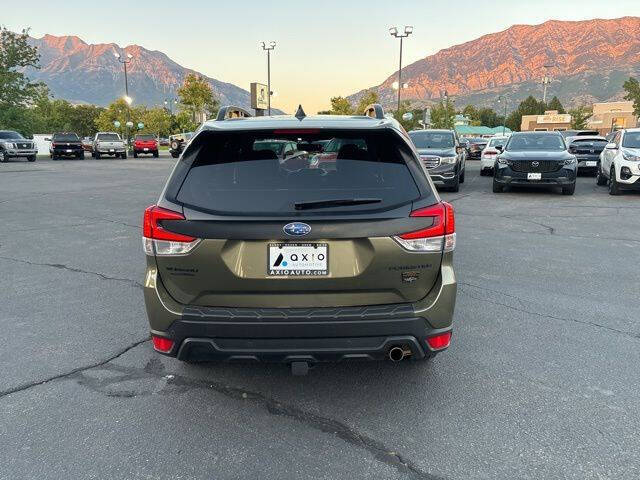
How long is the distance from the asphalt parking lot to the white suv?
8.36m

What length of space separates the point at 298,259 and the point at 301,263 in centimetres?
3

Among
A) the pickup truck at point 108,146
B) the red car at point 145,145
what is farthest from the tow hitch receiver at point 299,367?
the red car at point 145,145

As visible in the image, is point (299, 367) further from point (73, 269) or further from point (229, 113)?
point (73, 269)

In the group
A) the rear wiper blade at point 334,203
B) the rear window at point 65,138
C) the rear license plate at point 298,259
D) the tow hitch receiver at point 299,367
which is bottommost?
the tow hitch receiver at point 299,367

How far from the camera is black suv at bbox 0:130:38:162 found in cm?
3231

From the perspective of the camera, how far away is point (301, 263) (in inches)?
104

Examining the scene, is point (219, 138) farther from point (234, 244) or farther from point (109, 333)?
point (109, 333)

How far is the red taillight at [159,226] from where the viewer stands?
2684 mm

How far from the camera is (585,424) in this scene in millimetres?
2854

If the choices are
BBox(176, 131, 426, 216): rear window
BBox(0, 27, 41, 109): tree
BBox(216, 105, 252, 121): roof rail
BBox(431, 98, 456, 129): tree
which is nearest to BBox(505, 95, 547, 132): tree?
BBox(431, 98, 456, 129): tree

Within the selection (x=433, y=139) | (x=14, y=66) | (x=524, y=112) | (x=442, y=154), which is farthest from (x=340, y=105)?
(x=524, y=112)

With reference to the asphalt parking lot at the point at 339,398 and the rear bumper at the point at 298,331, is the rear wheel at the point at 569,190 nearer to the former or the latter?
the asphalt parking lot at the point at 339,398

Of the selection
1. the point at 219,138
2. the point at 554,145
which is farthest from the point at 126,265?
the point at 554,145

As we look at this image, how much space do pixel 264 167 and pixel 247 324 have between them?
0.93 metres
